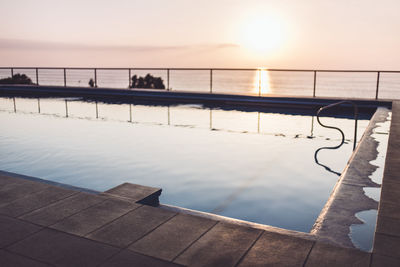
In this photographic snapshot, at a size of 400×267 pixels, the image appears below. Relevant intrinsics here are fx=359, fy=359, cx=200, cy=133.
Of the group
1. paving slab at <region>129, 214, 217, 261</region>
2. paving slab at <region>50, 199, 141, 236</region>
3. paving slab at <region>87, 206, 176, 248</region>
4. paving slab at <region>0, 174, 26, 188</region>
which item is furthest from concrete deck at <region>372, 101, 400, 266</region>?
paving slab at <region>0, 174, 26, 188</region>

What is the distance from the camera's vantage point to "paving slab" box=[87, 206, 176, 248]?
2.40 m

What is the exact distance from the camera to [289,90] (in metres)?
13.4

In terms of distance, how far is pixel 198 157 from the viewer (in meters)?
5.95

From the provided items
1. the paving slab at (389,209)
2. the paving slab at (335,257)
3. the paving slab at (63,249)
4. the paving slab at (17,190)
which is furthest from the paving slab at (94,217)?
the paving slab at (389,209)

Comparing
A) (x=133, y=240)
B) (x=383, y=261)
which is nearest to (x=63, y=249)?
(x=133, y=240)

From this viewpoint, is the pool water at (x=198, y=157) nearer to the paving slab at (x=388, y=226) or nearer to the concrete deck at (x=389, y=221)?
the concrete deck at (x=389, y=221)

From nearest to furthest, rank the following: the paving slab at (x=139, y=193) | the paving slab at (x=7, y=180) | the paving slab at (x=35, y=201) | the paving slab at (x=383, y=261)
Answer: the paving slab at (x=383, y=261) → the paving slab at (x=35, y=201) → the paving slab at (x=139, y=193) → the paving slab at (x=7, y=180)

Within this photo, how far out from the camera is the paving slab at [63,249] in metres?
2.13

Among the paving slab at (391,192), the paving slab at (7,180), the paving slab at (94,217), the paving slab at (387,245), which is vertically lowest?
the paving slab at (94,217)

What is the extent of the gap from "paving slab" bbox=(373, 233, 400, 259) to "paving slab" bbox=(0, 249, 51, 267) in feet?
6.57

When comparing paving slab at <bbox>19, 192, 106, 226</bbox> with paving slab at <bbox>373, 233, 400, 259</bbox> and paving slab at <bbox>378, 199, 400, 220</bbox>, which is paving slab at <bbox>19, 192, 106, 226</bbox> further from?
paving slab at <bbox>378, 199, 400, 220</bbox>

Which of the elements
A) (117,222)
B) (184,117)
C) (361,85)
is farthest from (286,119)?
(117,222)

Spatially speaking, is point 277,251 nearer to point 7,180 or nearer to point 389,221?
point 389,221

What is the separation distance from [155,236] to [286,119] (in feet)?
26.4
